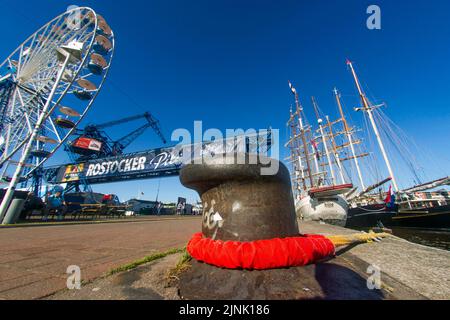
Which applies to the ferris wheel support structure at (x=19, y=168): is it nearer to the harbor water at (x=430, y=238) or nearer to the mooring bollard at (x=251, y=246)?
the mooring bollard at (x=251, y=246)

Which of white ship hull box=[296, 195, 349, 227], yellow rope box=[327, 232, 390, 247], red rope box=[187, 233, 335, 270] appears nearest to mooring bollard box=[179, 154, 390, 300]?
red rope box=[187, 233, 335, 270]

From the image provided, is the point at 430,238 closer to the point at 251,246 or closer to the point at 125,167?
the point at 251,246

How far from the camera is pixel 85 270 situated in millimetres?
1910

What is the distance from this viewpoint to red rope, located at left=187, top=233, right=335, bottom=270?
1382 mm

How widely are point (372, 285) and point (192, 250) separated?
1271 millimetres

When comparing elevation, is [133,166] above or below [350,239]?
above

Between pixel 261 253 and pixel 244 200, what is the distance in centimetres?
39

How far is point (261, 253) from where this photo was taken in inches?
54.9

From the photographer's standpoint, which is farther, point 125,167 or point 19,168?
point 125,167

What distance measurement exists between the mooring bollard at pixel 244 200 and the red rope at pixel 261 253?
0.30 ft

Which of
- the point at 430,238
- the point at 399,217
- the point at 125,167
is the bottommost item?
the point at 430,238

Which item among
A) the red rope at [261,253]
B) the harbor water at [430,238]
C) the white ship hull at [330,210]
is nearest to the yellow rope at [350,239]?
the red rope at [261,253]

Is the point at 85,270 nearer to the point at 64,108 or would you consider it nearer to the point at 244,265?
the point at 244,265

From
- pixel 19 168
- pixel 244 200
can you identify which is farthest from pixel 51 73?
pixel 244 200
